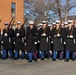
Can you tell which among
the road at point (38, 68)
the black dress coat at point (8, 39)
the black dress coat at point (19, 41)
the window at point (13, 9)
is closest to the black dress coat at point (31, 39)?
the black dress coat at point (19, 41)

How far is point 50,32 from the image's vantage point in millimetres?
13242

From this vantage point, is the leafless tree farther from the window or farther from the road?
the road

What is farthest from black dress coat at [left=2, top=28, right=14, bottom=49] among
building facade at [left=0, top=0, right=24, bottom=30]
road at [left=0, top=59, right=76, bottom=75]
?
building facade at [left=0, top=0, right=24, bottom=30]

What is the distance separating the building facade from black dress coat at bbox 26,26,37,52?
1701cm

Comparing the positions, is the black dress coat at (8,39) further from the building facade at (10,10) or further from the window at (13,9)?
the window at (13,9)

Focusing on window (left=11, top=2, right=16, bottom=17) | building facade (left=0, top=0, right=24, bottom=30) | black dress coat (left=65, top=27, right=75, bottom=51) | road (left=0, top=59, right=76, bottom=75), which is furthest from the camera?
window (left=11, top=2, right=16, bottom=17)

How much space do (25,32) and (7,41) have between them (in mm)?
1161

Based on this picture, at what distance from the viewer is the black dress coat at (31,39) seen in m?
12.7

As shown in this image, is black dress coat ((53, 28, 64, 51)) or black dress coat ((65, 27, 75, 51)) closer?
black dress coat ((65, 27, 75, 51))

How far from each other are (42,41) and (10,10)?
19.2 meters

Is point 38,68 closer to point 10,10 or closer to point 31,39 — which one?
point 31,39

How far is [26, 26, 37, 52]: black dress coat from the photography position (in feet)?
41.7

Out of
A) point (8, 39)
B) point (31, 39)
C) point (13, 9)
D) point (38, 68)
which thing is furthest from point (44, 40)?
point (13, 9)

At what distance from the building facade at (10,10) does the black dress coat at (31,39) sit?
1701 cm
